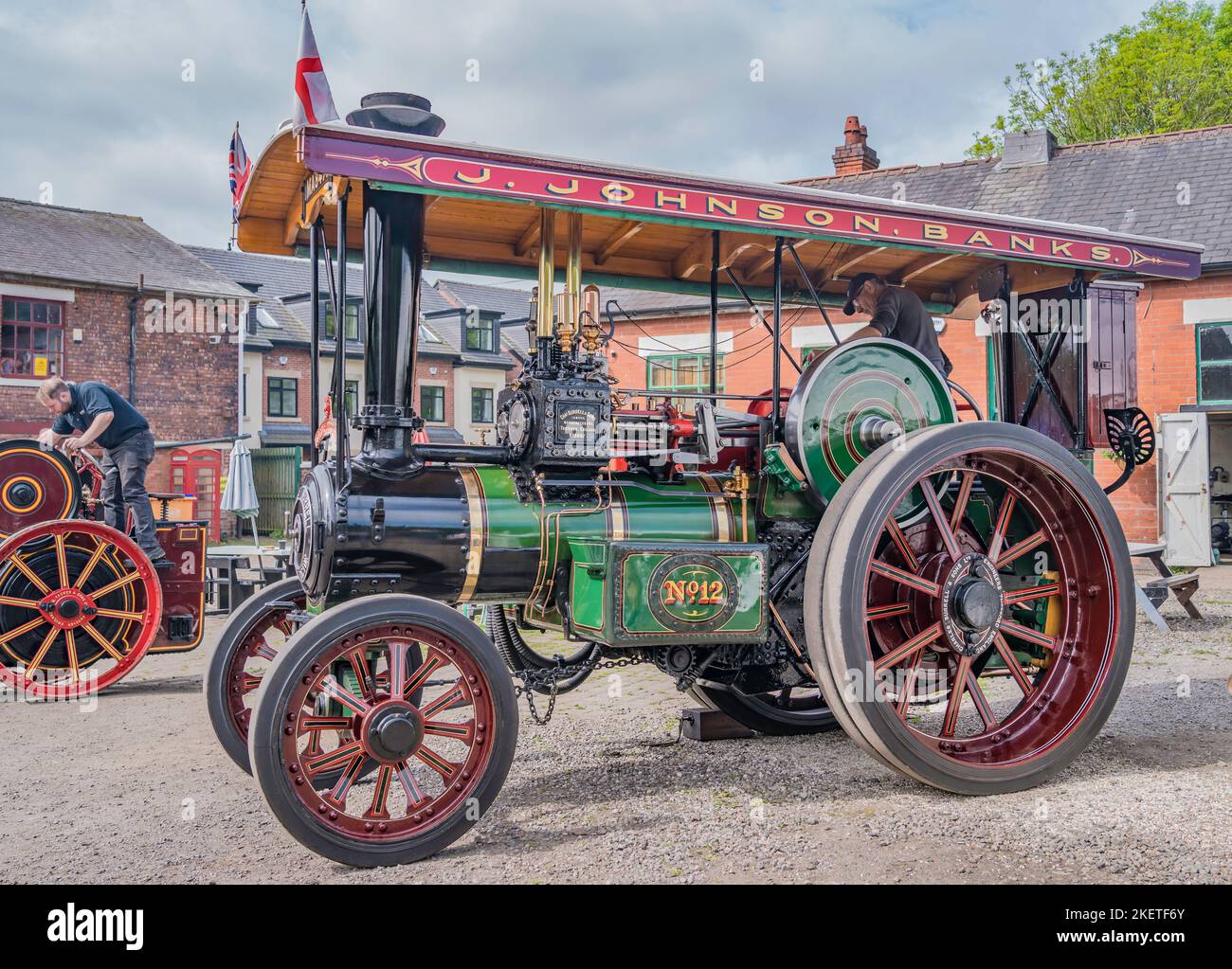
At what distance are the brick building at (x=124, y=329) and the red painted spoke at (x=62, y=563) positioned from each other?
13821 mm

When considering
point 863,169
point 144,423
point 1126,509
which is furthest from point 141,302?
point 1126,509

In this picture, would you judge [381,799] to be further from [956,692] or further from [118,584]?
[118,584]

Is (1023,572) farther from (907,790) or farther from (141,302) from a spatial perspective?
(141,302)

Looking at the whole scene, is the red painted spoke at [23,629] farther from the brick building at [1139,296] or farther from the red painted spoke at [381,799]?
the brick building at [1139,296]

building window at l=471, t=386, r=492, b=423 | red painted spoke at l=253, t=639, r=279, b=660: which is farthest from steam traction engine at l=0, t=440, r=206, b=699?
building window at l=471, t=386, r=492, b=423

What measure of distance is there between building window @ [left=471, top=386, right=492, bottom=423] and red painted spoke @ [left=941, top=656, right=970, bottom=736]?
27.7 meters

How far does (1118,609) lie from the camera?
4.28 meters

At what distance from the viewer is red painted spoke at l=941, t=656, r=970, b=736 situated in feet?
13.4

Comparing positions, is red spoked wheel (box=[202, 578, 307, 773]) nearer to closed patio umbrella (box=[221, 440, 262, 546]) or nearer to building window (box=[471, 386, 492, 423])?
closed patio umbrella (box=[221, 440, 262, 546])

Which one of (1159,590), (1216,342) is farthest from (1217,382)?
(1159,590)

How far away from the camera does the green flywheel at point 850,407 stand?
14.0 feet

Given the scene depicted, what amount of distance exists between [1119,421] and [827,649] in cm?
209

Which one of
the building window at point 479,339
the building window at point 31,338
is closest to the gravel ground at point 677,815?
the building window at point 31,338

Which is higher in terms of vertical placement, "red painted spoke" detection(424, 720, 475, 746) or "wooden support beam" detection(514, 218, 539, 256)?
"wooden support beam" detection(514, 218, 539, 256)
